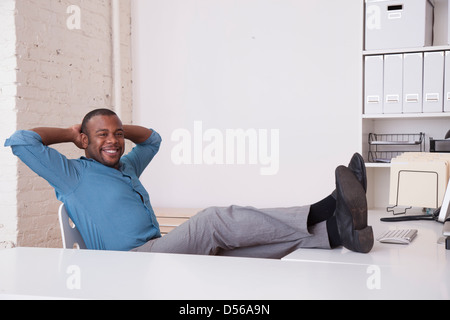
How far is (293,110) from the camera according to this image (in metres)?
3.36

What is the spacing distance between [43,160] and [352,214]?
115 centimetres

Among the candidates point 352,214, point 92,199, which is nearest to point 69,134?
point 92,199

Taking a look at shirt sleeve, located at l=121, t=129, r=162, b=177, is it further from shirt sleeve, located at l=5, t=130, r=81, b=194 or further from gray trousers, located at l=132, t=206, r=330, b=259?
gray trousers, located at l=132, t=206, r=330, b=259

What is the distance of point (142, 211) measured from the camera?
205cm

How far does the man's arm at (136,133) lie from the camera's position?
7.98ft

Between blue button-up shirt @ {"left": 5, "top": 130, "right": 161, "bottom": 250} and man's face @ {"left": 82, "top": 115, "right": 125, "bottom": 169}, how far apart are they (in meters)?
Answer: 0.09

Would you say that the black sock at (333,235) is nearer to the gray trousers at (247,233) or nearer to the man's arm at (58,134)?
the gray trousers at (247,233)

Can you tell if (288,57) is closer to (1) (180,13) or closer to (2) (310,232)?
(1) (180,13)

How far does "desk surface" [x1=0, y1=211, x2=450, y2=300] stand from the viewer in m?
1.00

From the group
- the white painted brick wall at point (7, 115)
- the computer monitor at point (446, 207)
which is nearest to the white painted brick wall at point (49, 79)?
the white painted brick wall at point (7, 115)

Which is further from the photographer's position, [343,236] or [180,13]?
[180,13]

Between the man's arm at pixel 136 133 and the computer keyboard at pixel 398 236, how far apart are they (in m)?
1.21
